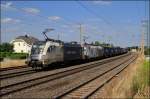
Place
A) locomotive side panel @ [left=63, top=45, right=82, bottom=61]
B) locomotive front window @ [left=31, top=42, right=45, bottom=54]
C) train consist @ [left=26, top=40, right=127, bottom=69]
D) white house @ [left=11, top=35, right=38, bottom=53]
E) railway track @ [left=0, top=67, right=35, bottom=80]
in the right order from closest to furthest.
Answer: railway track @ [left=0, top=67, right=35, bottom=80]
train consist @ [left=26, top=40, right=127, bottom=69]
locomotive front window @ [left=31, top=42, right=45, bottom=54]
locomotive side panel @ [left=63, top=45, right=82, bottom=61]
white house @ [left=11, top=35, right=38, bottom=53]

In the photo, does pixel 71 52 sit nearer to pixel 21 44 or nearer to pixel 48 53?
pixel 48 53

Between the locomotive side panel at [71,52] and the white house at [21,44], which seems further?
the white house at [21,44]

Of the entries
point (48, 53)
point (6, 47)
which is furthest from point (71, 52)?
point (6, 47)

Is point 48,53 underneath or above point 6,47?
underneath

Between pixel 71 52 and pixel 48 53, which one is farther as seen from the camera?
pixel 71 52

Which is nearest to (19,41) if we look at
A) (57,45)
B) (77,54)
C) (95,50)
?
(95,50)

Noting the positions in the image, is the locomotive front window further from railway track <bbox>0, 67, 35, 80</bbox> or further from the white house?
the white house

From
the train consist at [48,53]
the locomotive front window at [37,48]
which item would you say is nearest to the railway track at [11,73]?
the train consist at [48,53]

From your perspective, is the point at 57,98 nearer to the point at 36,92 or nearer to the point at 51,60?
the point at 36,92

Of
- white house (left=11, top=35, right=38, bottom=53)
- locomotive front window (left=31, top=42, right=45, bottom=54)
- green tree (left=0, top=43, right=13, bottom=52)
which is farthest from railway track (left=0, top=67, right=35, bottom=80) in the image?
white house (left=11, top=35, right=38, bottom=53)

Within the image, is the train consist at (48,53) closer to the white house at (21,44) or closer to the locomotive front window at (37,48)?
the locomotive front window at (37,48)

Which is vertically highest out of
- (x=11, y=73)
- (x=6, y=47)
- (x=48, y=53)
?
(x=6, y=47)

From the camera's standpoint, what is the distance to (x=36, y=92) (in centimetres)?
1499

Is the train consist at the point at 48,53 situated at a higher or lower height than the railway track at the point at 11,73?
higher
